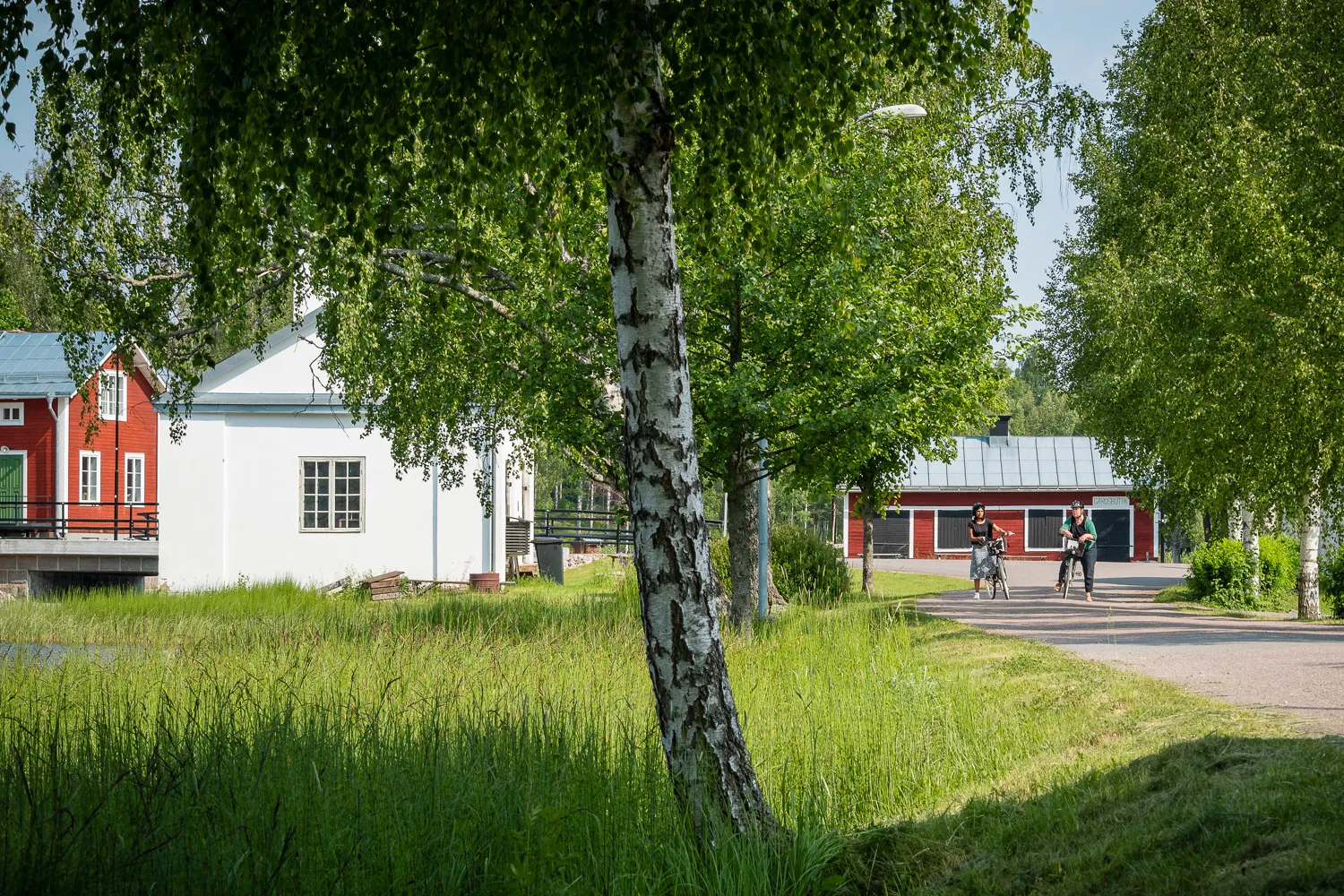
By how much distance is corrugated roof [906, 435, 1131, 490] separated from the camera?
4984 centimetres

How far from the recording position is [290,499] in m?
25.4

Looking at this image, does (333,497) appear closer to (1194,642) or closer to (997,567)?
(997,567)

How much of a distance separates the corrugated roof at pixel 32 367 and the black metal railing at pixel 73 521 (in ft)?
10.8

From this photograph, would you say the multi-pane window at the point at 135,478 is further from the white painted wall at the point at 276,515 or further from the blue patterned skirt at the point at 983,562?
the blue patterned skirt at the point at 983,562

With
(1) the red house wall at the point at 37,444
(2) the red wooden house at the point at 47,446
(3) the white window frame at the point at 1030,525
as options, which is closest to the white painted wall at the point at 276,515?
(2) the red wooden house at the point at 47,446

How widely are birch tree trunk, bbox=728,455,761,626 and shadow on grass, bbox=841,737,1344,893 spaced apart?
8381 mm

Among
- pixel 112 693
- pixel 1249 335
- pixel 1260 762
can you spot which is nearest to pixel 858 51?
pixel 1260 762

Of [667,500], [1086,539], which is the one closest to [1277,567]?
[1086,539]

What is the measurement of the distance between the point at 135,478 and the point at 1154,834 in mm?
41641

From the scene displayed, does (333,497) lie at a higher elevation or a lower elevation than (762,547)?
higher

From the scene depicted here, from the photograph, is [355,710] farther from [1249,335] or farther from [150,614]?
[1249,335]

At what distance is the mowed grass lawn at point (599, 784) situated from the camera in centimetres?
461

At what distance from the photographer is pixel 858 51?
20.6 ft

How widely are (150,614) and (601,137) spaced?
503 inches
